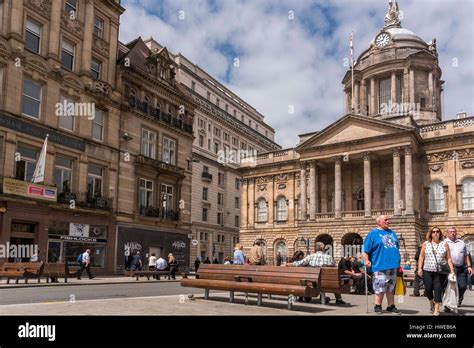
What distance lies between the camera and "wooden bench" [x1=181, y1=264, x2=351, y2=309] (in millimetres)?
10406

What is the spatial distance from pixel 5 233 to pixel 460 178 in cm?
4021

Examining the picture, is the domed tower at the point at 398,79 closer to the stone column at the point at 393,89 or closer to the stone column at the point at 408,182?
the stone column at the point at 393,89

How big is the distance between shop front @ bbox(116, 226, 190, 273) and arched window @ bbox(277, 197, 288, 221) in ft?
69.0

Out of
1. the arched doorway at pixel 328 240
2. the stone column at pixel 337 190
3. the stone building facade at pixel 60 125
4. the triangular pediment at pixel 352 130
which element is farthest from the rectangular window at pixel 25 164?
the triangular pediment at pixel 352 130

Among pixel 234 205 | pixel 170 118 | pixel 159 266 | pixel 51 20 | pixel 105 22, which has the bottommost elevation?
pixel 159 266

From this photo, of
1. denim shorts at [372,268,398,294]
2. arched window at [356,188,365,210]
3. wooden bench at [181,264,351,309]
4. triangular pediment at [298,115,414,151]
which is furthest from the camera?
arched window at [356,188,365,210]

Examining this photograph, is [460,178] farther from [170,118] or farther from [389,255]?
[389,255]

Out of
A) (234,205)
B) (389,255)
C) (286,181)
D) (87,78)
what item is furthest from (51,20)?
(234,205)

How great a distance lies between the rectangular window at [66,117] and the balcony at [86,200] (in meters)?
4.34

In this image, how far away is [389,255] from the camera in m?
9.64

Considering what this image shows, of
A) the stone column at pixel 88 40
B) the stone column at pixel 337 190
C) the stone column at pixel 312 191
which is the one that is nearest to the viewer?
the stone column at pixel 88 40

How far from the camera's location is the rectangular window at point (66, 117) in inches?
1171

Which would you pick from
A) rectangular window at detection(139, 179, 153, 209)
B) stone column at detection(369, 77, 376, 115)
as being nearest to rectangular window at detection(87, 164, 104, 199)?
rectangular window at detection(139, 179, 153, 209)

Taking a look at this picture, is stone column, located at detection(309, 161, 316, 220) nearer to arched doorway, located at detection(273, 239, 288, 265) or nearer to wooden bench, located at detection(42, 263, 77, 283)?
arched doorway, located at detection(273, 239, 288, 265)
